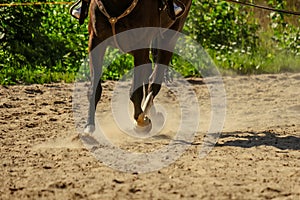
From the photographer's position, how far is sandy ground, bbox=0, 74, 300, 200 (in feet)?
17.0

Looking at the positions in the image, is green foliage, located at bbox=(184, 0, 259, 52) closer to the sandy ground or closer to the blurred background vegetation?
the blurred background vegetation

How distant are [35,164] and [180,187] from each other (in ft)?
4.69

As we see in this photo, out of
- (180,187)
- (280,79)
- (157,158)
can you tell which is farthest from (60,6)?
(180,187)

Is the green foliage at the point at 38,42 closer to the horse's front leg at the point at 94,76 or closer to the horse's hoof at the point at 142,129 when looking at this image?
the horse's hoof at the point at 142,129

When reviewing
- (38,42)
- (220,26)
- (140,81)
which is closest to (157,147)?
(140,81)

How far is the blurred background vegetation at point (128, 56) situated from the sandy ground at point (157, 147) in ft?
3.54

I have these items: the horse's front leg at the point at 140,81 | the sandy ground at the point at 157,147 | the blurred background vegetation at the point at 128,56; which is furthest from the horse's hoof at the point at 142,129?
the blurred background vegetation at the point at 128,56

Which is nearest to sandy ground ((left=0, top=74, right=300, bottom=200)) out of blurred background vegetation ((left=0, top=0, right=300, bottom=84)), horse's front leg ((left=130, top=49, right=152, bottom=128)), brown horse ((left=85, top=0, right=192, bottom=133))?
horse's front leg ((left=130, top=49, right=152, bottom=128))

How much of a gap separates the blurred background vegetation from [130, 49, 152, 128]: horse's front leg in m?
3.56

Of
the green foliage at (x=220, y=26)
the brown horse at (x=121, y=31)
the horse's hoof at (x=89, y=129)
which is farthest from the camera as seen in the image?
the green foliage at (x=220, y=26)

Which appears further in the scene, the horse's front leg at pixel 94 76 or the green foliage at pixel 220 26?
the green foliage at pixel 220 26

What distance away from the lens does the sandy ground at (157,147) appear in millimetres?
5184

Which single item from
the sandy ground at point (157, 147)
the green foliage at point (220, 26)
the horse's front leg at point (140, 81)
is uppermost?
the green foliage at point (220, 26)

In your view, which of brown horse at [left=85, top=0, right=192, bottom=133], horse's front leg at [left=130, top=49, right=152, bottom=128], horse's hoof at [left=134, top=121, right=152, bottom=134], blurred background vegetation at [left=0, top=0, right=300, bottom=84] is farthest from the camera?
blurred background vegetation at [left=0, top=0, right=300, bottom=84]
